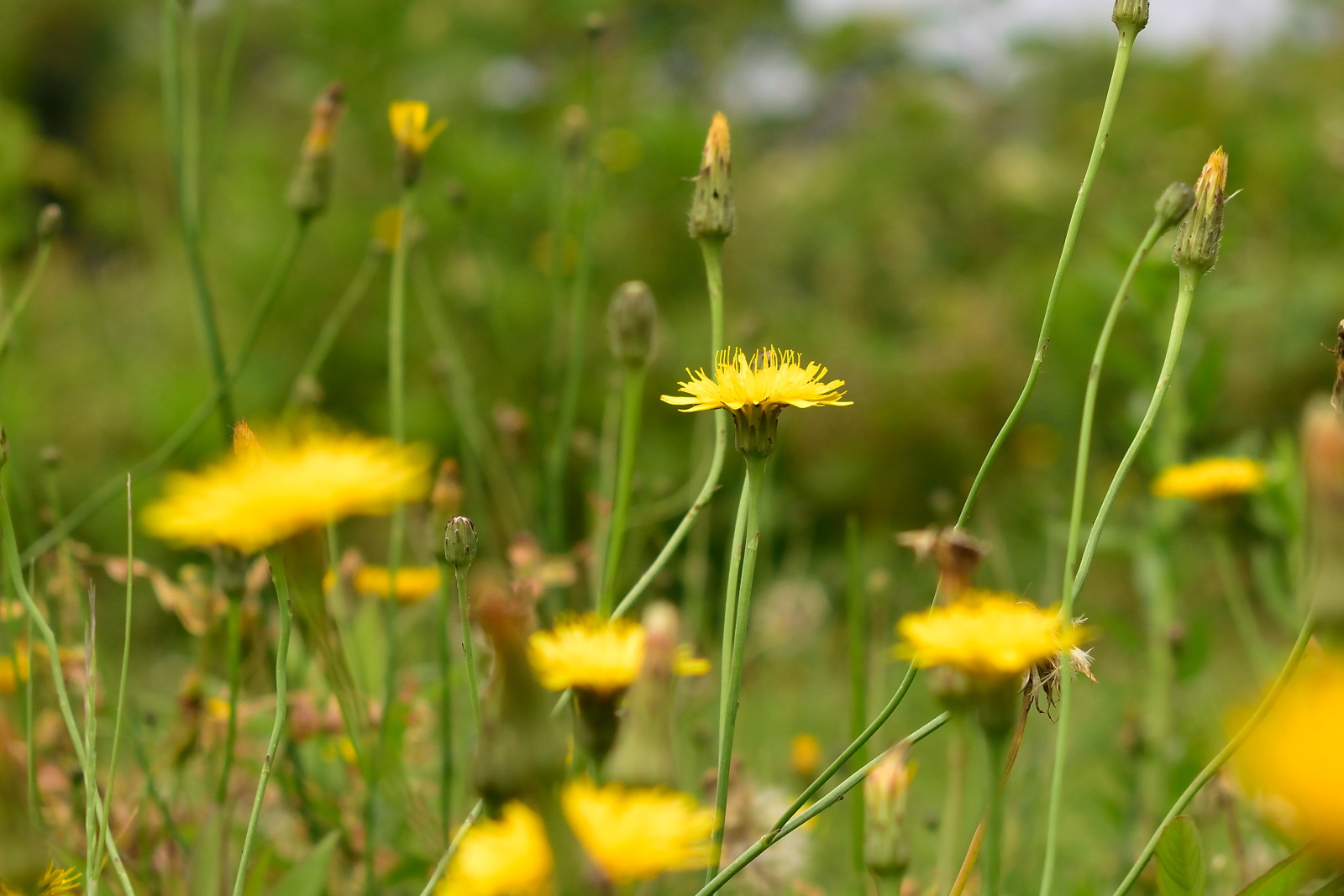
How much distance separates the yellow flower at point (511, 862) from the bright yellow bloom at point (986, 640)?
131 mm

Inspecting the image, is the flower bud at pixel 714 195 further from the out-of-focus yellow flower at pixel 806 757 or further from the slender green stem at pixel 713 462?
the out-of-focus yellow flower at pixel 806 757

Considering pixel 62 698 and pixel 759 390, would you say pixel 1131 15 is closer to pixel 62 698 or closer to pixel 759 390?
pixel 759 390

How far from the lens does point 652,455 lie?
2.37 m

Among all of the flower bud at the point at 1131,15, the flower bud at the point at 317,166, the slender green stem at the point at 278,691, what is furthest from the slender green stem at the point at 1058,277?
the flower bud at the point at 317,166

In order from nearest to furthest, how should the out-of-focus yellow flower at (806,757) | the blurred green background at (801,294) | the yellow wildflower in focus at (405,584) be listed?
the out-of-focus yellow flower at (806,757)
the yellow wildflower in focus at (405,584)
the blurred green background at (801,294)

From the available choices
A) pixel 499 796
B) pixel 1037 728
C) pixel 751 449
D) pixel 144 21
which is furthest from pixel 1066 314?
pixel 144 21

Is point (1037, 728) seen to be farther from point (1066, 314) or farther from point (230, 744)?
point (230, 744)

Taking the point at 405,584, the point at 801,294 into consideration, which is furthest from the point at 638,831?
the point at 801,294

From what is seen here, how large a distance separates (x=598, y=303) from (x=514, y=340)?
291 millimetres

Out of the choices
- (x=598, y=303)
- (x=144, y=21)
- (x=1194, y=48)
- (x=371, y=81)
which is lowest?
(x=598, y=303)

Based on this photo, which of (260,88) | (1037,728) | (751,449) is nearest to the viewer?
(751,449)

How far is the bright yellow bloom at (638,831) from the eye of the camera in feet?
0.99

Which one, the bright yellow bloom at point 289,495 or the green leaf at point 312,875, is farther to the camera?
the green leaf at point 312,875

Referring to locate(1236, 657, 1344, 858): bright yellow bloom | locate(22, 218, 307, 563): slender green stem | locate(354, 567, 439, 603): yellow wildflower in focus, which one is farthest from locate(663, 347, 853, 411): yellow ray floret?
locate(354, 567, 439, 603): yellow wildflower in focus
